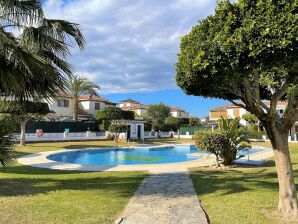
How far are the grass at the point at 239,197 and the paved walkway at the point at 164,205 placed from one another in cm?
31

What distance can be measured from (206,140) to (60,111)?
133 feet

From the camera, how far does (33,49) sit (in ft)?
26.7

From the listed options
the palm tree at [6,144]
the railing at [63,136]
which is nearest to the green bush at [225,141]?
the palm tree at [6,144]

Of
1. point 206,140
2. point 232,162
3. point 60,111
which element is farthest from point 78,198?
point 60,111

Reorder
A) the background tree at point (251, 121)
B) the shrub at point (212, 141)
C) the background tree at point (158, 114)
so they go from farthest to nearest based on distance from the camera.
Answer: the background tree at point (158, 114), the background tree at point (251, 121), the shrub at point (212, 141)

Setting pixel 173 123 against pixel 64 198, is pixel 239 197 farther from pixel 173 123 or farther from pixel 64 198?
pixel 173 123

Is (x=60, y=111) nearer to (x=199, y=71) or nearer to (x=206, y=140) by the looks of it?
(x=206, y=140)

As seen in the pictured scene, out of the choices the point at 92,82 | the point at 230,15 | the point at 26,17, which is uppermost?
the point at 92,82

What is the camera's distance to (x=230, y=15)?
535cm

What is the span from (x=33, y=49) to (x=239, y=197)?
21.7 ft

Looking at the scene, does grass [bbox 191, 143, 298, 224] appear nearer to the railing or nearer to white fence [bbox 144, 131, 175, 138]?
the railing

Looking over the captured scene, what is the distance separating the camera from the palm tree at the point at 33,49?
7512 mm

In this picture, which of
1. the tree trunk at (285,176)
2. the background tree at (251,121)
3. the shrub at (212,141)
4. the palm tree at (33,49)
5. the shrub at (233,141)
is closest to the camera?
the tree trunk at (285,176)

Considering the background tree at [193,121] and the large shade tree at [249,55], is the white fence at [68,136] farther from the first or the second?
the large shade tree at [249,55]
